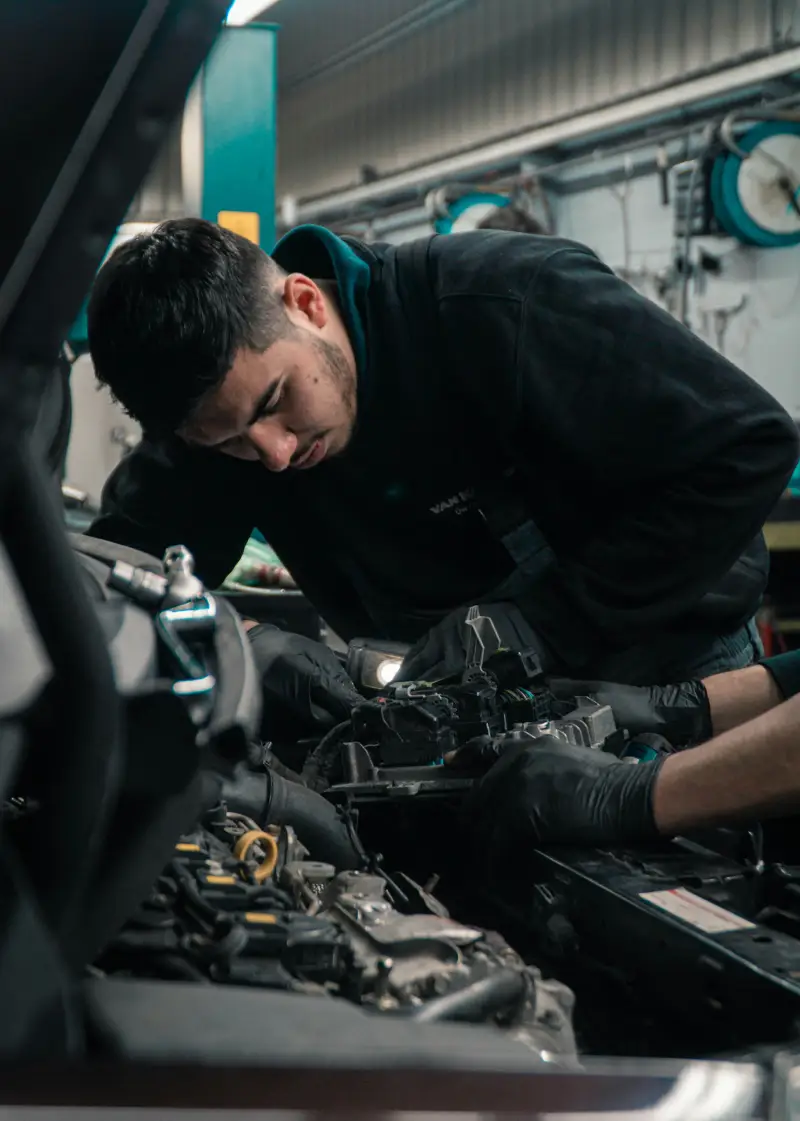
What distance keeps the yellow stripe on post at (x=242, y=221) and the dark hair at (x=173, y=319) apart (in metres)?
2.24

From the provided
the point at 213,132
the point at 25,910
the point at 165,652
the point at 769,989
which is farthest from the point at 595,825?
the point at 213,132

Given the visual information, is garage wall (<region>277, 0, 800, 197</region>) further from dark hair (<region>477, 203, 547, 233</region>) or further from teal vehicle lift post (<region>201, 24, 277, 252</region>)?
teal vehicle lift post (<region>201, 24, 277, 252</region>)

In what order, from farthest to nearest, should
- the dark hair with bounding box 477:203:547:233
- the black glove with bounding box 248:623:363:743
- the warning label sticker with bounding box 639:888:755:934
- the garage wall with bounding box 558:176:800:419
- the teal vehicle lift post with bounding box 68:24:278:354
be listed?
the garage wall with bounding box 558:176:800:419 → the dark hair with bounding box 477:203:547:233 → the teal vehicle lift post with bounding box 68:24:278:354 → the black glove with bounding box 248:623:363:743 → the warning label sticker with bounding box 639:888:755:934

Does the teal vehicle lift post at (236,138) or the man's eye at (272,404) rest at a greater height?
the teal vehicle lift post at (236,138)

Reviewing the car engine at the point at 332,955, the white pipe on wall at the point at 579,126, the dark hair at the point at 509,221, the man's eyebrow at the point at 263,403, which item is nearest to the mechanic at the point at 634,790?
the car engine at the point at 332,955

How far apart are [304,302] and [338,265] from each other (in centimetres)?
14

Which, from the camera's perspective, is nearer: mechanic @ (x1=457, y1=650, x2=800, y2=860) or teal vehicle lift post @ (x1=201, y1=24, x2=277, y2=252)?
mechanic @ (x1=457, y1=650, x2=800, y2=860)

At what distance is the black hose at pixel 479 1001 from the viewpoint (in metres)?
0.82

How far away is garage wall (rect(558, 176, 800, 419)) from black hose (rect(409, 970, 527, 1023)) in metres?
5.26

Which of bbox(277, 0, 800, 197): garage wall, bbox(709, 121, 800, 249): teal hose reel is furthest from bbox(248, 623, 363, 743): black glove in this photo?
bbox(277, 0, 800, 197): garage wall

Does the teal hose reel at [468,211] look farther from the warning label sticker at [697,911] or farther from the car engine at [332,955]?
the car engine at [332,955]

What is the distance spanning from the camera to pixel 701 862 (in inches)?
48.6

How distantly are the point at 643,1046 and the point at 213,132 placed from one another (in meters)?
3.64

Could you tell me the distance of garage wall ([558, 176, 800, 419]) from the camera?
225 inches
